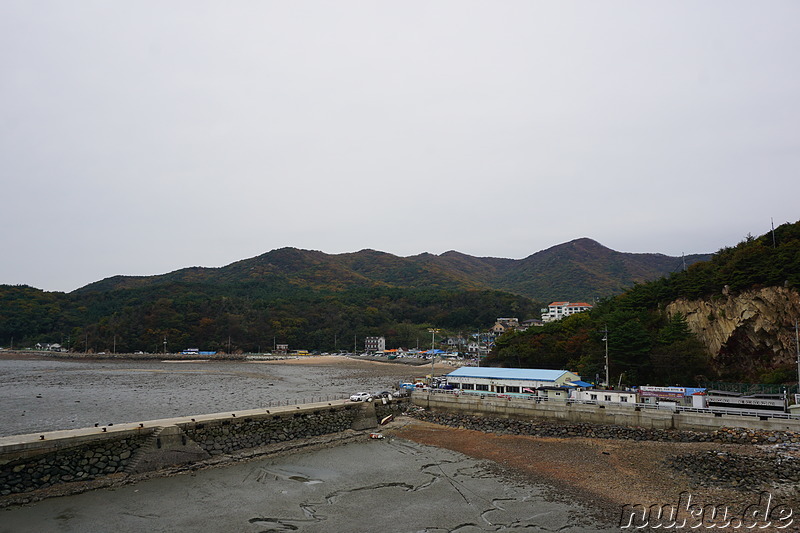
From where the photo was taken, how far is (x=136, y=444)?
18141mm

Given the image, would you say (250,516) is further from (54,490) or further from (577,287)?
(577,287)

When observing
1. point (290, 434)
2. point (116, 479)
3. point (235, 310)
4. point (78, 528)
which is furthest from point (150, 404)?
point (235, 310)

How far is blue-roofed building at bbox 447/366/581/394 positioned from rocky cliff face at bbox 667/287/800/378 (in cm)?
1042

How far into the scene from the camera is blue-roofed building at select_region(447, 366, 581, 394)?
1236 inches

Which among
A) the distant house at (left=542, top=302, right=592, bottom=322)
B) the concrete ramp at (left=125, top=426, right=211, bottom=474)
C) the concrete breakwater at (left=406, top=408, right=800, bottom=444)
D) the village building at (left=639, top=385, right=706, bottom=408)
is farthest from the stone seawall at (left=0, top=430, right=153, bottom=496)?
the distant house at (left=542, top=302, right=592, bottom=322)

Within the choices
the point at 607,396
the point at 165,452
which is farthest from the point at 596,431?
the point at 165,452

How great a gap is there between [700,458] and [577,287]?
193007mm

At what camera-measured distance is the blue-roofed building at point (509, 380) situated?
103 ft

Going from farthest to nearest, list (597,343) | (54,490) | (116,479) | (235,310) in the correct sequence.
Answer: (235,310), (597,343), (116,479), (54,490)

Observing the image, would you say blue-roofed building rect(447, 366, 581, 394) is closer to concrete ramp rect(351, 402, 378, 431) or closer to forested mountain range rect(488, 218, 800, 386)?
forested mountain range rect(488, 218, 800, 386)

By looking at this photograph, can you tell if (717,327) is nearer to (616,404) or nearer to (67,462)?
(616,404)

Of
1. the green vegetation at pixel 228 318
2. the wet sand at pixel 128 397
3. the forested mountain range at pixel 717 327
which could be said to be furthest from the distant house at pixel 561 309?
the wet sand at pixel 128 397

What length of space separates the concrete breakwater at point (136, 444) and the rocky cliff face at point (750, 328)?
92.9ft

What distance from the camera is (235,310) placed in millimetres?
122000
